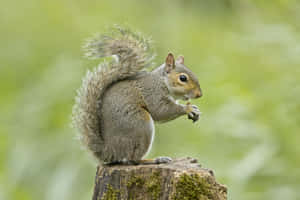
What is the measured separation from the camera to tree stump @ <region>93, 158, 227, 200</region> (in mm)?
2145

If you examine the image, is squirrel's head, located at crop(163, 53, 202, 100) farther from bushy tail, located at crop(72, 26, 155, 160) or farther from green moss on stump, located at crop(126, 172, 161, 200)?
green moss on stump, located at crop(126, 172, 161, 200)

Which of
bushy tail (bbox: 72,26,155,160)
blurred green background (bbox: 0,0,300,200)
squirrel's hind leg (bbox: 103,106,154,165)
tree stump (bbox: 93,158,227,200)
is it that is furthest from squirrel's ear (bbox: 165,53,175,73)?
tree stump (bbox: 93,158,227,200)

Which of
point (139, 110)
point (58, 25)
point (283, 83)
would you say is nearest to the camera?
point (139, 110)

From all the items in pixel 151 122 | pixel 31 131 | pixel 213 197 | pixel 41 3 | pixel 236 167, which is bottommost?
pixel 213 197

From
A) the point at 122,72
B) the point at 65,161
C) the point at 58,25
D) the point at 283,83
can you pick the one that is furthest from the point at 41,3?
the point at 122,72

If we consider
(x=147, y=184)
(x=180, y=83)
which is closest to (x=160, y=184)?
(x=147, y=184)

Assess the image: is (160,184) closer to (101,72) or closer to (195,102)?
(101,72)

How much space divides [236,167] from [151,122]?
1.18 meters

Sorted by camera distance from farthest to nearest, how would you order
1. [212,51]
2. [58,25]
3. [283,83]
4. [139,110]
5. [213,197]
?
[58,25] < [212,51] < [283,83] < [139,110] < [213,197]

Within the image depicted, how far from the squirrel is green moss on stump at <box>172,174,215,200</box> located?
32cm

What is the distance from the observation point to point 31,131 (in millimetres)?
4523

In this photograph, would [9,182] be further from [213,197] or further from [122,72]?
[213,197]

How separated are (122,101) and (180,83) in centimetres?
38

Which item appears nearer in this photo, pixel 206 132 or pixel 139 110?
pixel 139 110
